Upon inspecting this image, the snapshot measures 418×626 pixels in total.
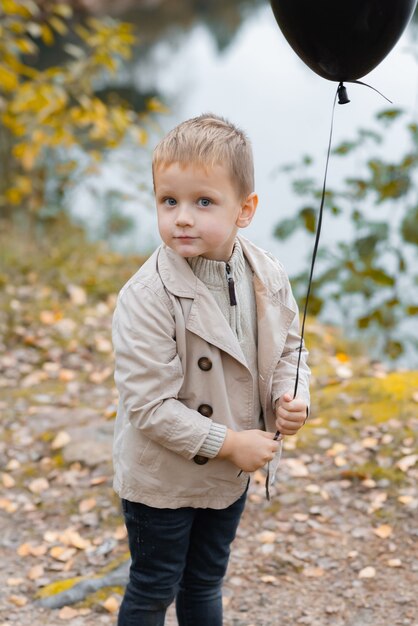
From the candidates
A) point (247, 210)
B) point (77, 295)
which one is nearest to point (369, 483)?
point (247, 210)

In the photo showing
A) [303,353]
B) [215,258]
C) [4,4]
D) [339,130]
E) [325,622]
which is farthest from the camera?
[339,130]

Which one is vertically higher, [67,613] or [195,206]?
[195,206]

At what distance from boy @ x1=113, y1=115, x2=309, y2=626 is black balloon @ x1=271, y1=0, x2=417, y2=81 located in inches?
9.1

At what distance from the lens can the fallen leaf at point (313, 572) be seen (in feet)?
8.20

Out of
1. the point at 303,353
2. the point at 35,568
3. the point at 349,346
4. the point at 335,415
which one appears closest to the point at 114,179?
the point at 349,346

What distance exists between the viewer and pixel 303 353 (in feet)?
6.06

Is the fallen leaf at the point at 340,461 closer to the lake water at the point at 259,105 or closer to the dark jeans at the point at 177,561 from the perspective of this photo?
the dark jeans at the point at 177,561

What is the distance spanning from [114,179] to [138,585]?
6.93m

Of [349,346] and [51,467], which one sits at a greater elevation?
[349,346]

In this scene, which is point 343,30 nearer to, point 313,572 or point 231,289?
point 231,289

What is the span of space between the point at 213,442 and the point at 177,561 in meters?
0.36

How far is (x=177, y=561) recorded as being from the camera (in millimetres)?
1778

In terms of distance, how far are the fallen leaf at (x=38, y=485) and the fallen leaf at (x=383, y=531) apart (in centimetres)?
128

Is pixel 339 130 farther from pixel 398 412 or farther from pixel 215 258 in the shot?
pixel 215 258
